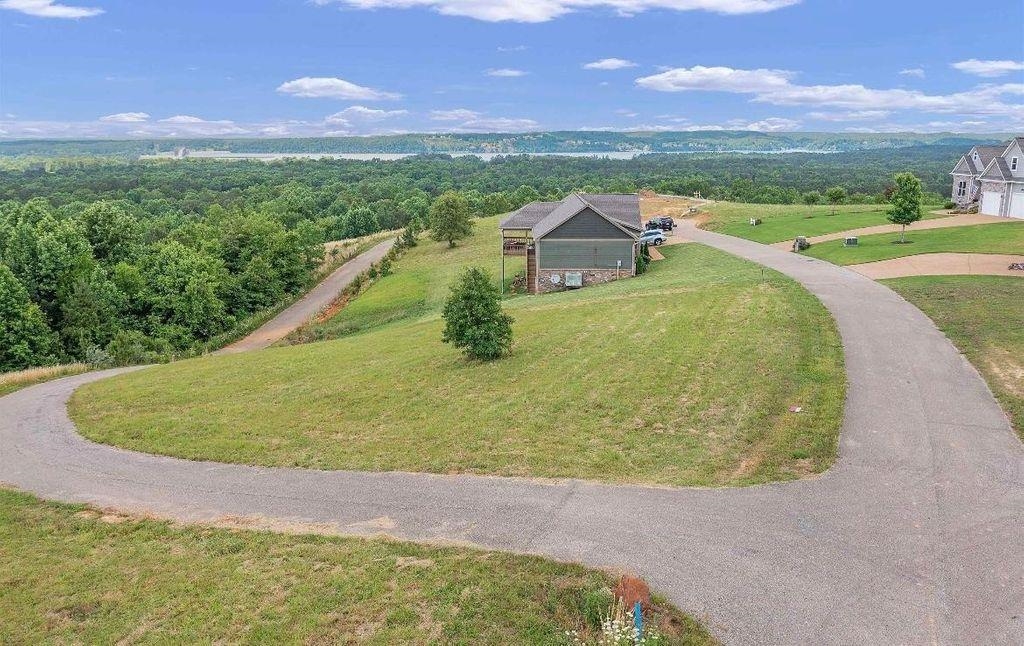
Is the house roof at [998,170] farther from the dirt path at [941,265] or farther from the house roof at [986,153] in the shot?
the dirt path at [941,265]

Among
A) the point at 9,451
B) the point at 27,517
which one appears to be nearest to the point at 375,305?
the point at 9,451

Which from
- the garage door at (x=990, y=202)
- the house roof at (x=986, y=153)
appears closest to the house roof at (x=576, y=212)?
the garage door at (x=990, y=202)

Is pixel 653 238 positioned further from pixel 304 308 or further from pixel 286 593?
pixel 286 593

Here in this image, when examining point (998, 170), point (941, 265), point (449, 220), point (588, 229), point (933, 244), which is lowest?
point (941, 265)

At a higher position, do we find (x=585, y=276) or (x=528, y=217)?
(x=528, y=217)

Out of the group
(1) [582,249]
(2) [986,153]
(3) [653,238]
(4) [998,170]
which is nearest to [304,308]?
(1) [582,249]
